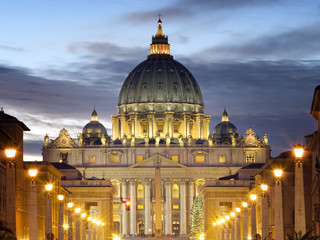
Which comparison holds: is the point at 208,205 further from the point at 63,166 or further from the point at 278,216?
the point at 278,216

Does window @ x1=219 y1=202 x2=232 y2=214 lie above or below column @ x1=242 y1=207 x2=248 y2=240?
above

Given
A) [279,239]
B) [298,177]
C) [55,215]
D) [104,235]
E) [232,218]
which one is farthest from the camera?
[104,235]

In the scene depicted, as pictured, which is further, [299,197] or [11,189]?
[11,189]

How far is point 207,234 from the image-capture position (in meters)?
160

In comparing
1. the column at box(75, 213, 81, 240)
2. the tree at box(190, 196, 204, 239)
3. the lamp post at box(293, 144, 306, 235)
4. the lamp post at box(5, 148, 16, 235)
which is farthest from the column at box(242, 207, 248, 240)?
the tree at box(190, 196, 204, 239)

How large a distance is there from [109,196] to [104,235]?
9674 millimetres

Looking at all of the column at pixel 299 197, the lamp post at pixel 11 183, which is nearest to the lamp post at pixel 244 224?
the lamp post at pixel 11 183

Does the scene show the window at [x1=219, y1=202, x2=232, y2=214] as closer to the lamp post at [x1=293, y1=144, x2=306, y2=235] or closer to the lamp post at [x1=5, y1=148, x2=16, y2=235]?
the lamp post at [x1=5, y1=148, x2=16, y2=235]

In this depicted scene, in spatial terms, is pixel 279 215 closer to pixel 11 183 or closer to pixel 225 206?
pixel 11 183

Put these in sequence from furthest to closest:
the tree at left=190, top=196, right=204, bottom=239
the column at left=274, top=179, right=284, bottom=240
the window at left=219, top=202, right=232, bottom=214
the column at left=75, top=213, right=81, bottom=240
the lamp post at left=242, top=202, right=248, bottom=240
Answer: the tree at left=190, top=196, right=204, bottom=239
the window at left=219, top=202, right=232, bottom=214
the column at left=75, top=213, right=81, bottom=240
the lamp post at left=242, top=202, right=248, bottom=240
the column at left=274, top=179, right=284, bottom=240

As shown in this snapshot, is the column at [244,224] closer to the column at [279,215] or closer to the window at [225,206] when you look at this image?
the column at [279,215]

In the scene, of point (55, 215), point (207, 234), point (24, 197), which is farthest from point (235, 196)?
point (24, 197)

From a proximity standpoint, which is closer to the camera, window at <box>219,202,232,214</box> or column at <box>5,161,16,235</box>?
column at <box>5,161,16,235</box>


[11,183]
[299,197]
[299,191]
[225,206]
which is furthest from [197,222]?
[299,191]
